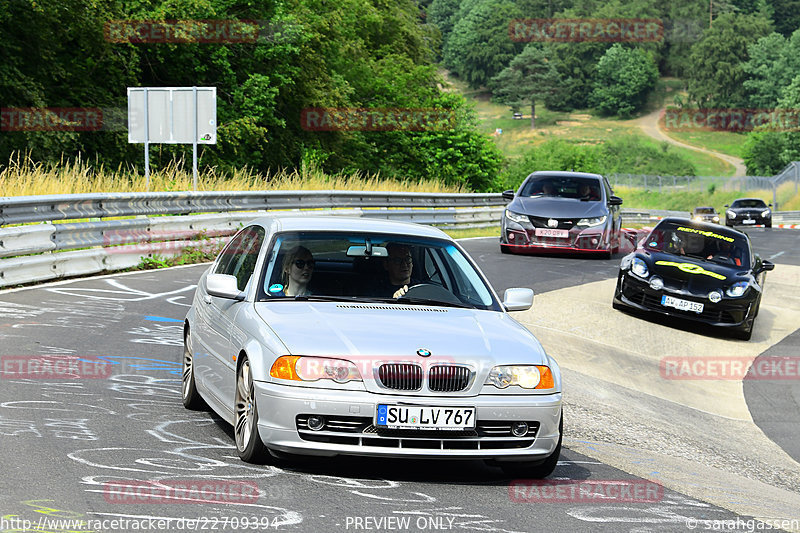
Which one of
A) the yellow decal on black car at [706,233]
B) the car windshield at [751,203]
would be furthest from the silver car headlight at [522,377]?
the car windshield at [751,203]

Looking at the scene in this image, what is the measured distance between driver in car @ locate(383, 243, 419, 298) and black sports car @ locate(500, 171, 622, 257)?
50.1 ft

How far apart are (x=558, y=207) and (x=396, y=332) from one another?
16923mm

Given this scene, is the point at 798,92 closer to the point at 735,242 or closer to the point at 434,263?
the point at 735,242

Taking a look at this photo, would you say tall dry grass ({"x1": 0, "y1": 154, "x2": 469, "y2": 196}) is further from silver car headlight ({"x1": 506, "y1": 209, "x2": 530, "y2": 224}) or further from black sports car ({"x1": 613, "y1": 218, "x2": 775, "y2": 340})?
black sports car ({"x1": 613, "y1": 218, "x2": 775, "y2": 340})

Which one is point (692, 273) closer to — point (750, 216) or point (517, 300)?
point (517, 300)

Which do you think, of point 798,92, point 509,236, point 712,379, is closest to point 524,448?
point 712,379

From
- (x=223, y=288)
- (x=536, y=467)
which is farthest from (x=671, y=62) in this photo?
(x=536, y=467)

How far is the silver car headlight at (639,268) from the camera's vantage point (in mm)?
15812

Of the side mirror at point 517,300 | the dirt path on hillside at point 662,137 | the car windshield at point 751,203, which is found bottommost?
the dirt path on hillside at point 662,137

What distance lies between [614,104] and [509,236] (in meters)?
164

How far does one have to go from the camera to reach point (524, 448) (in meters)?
5.99

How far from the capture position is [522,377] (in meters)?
6.00

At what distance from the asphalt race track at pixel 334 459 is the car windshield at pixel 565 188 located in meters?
8.77

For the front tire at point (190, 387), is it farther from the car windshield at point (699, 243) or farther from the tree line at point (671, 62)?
the tree line at point (671, 62)
